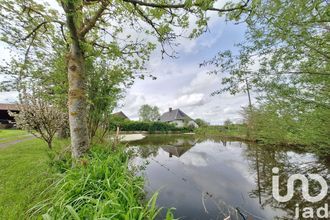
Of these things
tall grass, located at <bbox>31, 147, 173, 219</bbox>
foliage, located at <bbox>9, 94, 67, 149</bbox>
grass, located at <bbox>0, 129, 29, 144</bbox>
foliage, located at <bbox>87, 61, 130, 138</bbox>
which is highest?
foliage, located at <bbox>87, 61, 130, 138</bbox>

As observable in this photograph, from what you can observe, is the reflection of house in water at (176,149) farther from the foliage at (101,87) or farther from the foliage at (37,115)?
the foliage at (37,115)

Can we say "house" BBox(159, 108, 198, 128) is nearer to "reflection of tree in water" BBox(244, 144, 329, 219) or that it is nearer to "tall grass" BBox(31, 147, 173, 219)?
"reflection of tree in water" BBox(244, 144, 329, 219)

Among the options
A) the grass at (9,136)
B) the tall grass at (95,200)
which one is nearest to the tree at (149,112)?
the grass at (9,136)

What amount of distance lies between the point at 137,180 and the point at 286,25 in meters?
3.91

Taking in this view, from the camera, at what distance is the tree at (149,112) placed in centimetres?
6159

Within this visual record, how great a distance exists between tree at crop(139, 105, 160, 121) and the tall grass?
5817cm

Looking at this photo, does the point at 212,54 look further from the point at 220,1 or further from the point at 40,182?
the point at 40,182

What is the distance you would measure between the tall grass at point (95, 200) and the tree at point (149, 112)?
58174 millimetres

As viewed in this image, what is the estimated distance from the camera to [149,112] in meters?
62.8

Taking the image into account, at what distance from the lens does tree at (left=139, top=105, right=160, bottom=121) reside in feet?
202

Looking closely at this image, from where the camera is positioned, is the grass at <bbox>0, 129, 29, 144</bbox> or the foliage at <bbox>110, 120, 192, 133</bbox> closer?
the grass at <bbox>0, 129, 29, 144</bbox>

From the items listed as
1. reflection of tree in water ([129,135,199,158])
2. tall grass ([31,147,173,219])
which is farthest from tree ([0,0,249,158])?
reflection of tree in water ([129,135,199,158])

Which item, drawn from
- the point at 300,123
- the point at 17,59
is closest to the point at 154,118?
the point at 17,59

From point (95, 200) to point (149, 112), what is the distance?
200ft
